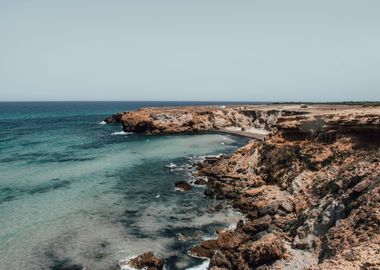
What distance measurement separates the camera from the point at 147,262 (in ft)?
78.6

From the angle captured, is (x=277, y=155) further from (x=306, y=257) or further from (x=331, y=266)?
(x=331, y=266)

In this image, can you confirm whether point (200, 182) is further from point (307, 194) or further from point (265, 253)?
point (265, 253)

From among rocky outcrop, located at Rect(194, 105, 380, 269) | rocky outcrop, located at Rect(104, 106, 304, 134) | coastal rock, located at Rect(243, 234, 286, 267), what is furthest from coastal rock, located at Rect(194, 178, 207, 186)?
rocky outcrop, located at Rect(104, 106, 304, 134)

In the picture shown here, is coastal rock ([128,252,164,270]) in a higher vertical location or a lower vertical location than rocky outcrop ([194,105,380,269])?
lower

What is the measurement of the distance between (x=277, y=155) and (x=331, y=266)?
24536 mm

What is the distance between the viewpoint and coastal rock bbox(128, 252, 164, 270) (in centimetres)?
2388

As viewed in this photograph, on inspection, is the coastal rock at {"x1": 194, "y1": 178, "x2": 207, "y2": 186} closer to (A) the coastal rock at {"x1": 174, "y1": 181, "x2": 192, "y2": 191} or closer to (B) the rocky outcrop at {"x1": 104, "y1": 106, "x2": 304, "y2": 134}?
(A) the coastal rock at {"x1": 174, "y1": 181, "x2": 192, "y2": 191}

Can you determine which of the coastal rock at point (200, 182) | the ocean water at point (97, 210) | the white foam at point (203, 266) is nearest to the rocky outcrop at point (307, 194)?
the white foam at point (203, 266)

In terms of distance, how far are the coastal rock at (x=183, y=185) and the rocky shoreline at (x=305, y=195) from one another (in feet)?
7.82

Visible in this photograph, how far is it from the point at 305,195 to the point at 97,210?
771 inches

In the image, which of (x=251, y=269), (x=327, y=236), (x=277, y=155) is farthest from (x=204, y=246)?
(x=277, y=155)

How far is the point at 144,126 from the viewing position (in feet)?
315

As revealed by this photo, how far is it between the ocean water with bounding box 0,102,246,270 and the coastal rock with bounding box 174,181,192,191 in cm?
88

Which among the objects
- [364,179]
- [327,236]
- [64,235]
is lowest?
[64,235]
